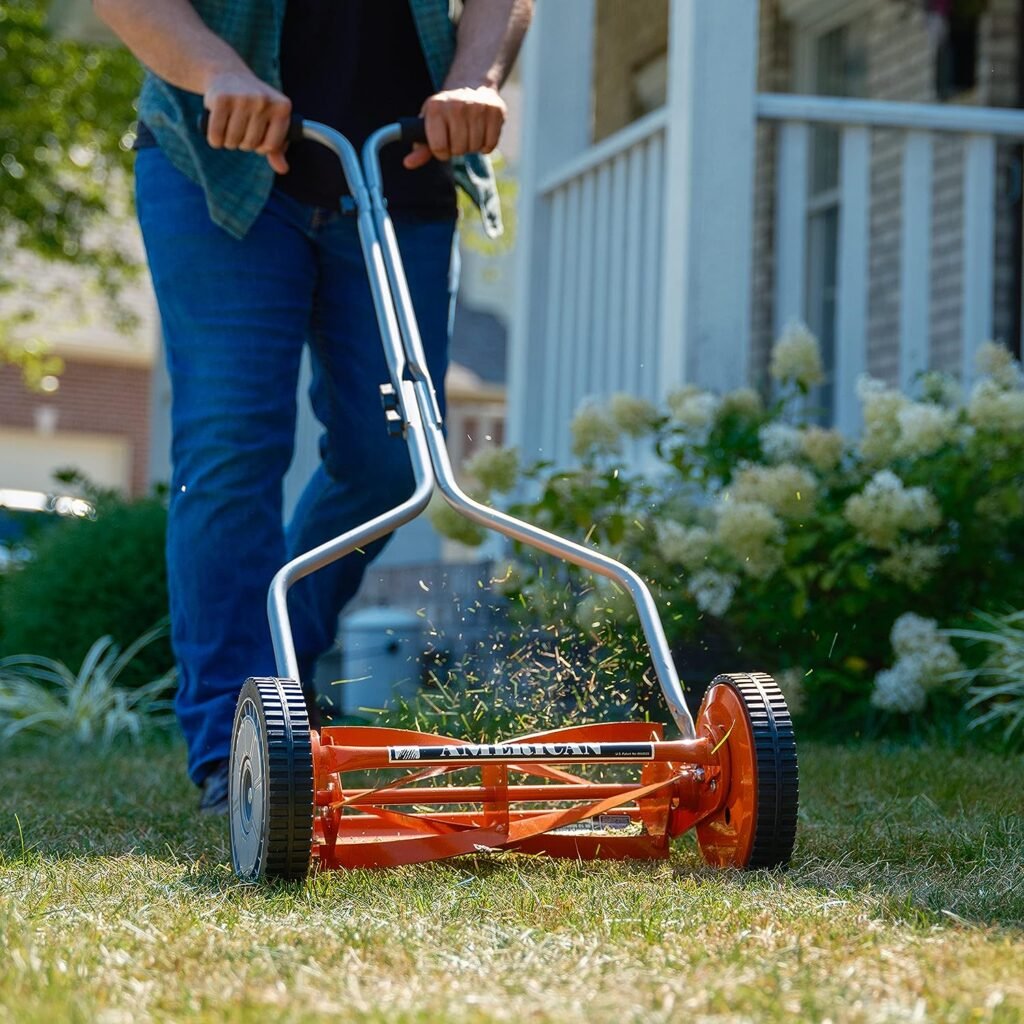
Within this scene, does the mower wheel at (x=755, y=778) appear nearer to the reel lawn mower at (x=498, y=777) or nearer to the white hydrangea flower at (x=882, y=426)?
the reel lawn mower at (x=498, y=777)

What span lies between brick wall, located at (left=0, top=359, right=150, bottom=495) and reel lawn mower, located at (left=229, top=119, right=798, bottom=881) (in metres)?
16.8

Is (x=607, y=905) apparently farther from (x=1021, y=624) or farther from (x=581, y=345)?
(x=581, y=345)

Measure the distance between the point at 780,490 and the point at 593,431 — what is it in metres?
0.58

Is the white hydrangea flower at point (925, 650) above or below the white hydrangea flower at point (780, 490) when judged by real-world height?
below

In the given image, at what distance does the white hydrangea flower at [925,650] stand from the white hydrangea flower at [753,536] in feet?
1.02

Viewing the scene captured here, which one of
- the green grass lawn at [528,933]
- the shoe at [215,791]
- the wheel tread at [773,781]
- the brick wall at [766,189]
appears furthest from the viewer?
the brick wall at [766,189]

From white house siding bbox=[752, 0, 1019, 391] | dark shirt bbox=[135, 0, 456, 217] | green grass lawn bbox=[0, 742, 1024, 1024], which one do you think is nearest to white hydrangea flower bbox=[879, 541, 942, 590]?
green grass lawn bbox=[0, 742, 1024, 1024]

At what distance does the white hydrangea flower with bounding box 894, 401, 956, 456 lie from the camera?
3738mm

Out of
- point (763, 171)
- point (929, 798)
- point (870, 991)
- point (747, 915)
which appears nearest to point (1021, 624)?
point (929, 798)

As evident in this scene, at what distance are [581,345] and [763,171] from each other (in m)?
2.37

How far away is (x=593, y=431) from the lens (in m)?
4.11

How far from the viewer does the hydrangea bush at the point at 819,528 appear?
3662mm

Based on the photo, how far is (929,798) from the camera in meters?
2.67

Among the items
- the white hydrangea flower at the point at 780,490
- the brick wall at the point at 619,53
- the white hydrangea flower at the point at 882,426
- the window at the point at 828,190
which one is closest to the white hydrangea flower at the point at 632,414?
the white hydrangea flower at the point at 780,490
